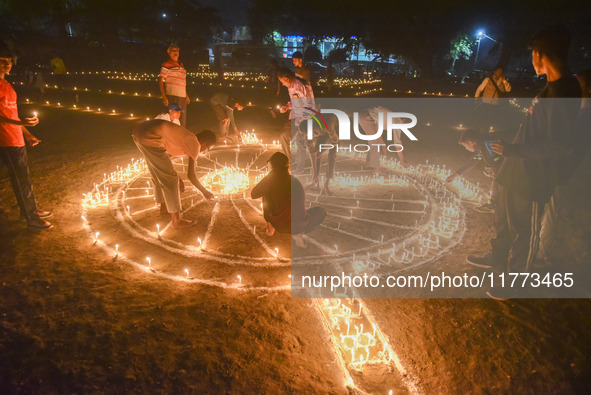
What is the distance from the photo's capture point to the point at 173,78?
896cm

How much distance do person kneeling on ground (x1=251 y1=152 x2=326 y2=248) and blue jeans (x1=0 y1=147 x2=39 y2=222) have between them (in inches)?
139

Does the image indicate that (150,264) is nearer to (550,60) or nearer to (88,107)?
(550,60)

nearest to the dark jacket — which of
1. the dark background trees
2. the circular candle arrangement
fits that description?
the circular candle arrangement

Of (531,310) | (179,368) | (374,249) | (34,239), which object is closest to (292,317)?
(179,368)

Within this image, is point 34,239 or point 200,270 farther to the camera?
point 34,239

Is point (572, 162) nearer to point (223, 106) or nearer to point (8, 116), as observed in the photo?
point (8, 116)

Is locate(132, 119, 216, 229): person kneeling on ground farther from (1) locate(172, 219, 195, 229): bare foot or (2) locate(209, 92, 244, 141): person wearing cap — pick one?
(2) locate(209, 92, 244, 141): person wearing cap

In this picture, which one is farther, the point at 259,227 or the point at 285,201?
the point at 259,227

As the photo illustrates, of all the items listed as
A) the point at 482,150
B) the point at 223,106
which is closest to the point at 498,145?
the point at 482,150

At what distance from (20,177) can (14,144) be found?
0.52 metres

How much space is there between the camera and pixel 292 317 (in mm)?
4051

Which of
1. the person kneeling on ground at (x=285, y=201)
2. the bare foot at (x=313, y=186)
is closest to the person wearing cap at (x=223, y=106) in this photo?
the bare foot at (x=313, y=186)

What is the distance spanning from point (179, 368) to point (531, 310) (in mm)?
3965

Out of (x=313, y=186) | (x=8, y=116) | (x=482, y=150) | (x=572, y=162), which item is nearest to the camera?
(x=572, y=162)
